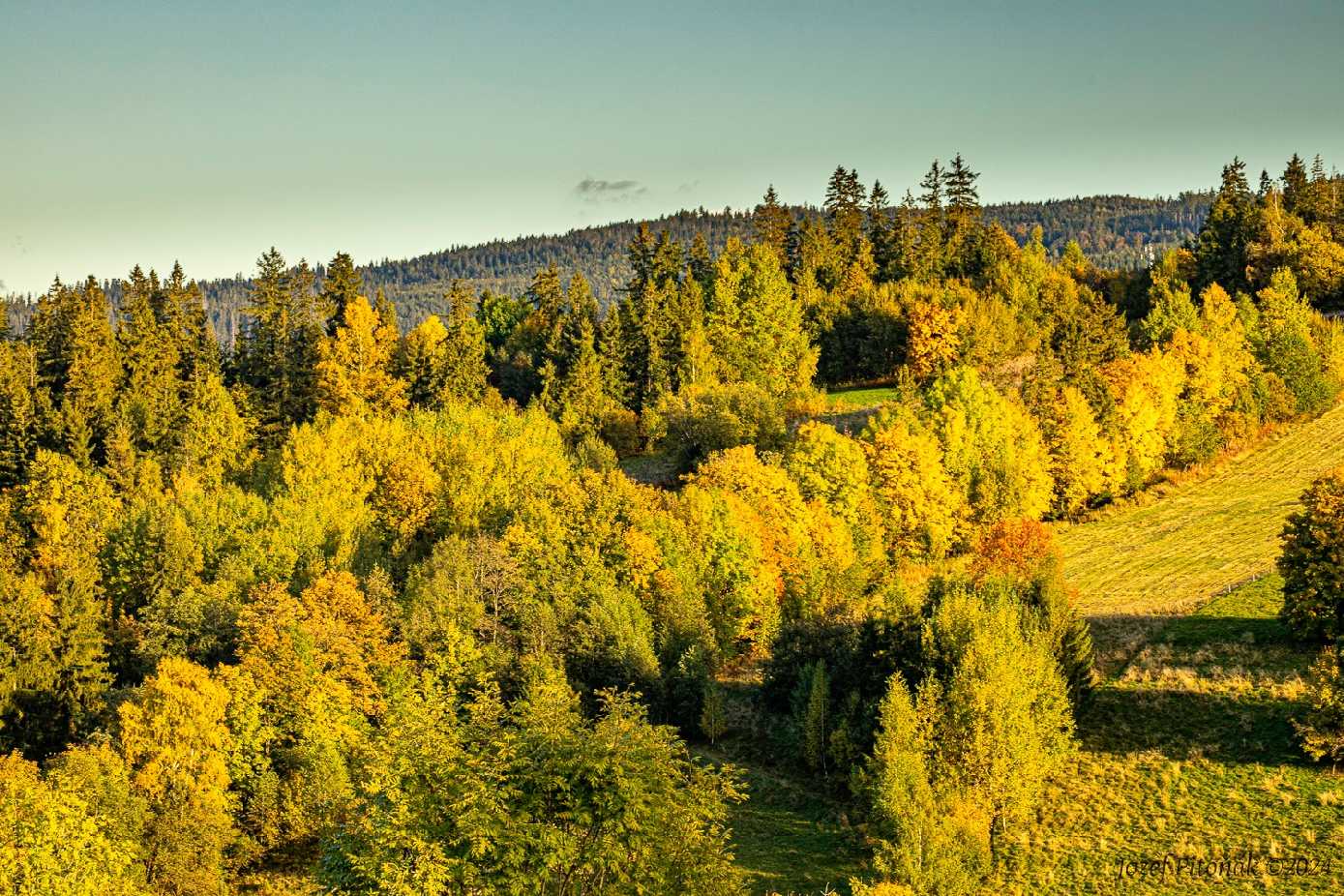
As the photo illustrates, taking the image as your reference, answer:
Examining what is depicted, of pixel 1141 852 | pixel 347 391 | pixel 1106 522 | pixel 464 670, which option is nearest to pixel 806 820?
pixel 1141 852

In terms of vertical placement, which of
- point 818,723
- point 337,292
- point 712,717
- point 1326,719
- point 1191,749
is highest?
point 337,292

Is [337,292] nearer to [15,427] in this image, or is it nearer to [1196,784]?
[15,427]

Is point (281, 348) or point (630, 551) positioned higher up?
point (281, 348)

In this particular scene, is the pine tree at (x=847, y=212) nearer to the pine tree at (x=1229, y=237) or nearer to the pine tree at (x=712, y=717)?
the pine tree at (x=1229, y=237)

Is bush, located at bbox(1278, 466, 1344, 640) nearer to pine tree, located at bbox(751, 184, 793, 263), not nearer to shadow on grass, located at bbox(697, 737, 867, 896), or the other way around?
shadow on grass, located at bbox(697, 737, 867, 896)

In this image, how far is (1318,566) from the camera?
4969 centimetres

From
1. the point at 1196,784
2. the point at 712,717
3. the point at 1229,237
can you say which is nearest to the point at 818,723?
the point at 712,717

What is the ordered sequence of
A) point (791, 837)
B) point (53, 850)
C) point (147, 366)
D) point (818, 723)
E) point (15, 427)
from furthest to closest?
1. point (147, 366)
2. point (15, 427)
3. point (818, 723)
4. point (791, 837)
5. point (53, 850)

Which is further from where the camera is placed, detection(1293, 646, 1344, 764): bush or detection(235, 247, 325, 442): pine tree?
detection(235, 247, 325, 442): pine tree

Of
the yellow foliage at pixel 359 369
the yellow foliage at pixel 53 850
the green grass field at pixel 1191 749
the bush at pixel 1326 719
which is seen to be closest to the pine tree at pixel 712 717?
the green grass field at pixel 1191 749

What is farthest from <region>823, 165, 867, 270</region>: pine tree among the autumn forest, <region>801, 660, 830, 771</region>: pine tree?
<region>801, 660, 830, 771</region>: pine tree

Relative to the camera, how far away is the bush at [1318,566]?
162 feet

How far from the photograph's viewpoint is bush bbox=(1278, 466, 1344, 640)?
49.4 metres

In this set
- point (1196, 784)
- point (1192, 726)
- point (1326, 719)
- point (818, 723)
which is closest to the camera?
point (1196, 784)
